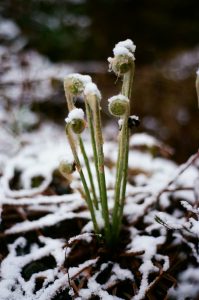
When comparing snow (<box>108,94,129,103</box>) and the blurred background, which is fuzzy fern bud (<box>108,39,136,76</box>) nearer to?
snow (<box>108,94,129,103</box>)

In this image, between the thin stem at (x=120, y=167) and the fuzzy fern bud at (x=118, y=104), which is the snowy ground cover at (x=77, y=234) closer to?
the thin stem at (x=120, y=167)

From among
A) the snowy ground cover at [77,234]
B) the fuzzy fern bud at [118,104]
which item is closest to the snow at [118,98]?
the fuzzy fern bud at [118,104]

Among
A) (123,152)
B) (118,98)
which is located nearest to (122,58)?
(118,98)

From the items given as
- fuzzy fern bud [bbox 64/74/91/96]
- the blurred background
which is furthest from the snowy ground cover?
the blurred background

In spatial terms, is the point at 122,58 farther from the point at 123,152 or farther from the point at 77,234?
the point at 77,234

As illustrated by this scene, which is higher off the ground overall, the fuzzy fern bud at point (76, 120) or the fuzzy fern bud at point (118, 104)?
the fuzzy fern bud at point (118, 104)

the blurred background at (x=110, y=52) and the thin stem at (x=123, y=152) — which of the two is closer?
the thin stem at (x=123, y=152)

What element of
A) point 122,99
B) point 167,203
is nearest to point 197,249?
point 167,203
